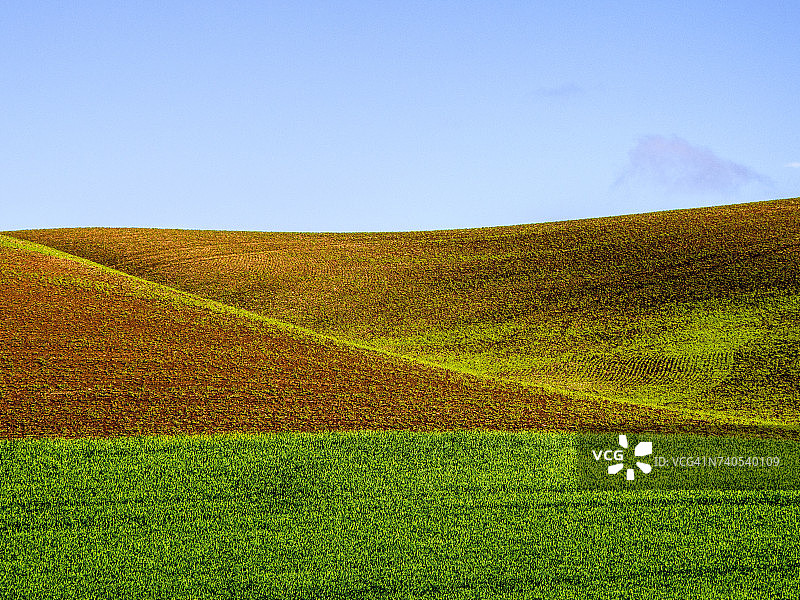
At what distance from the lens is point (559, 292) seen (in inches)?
1812

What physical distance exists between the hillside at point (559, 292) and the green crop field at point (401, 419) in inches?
7.6

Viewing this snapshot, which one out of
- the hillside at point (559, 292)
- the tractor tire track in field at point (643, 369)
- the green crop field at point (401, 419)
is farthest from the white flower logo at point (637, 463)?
the tractor tire track in field at point (643, 369)

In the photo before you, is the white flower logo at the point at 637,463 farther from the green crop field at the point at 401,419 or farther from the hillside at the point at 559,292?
the hillside at the point at 559,292

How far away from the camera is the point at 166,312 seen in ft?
121

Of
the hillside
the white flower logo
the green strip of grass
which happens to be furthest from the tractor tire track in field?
the green strip of grass

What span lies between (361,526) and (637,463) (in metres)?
7.81

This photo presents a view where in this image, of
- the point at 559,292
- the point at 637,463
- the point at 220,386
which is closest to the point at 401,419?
the point at 220,386

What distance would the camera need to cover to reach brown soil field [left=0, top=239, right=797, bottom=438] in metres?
26.4

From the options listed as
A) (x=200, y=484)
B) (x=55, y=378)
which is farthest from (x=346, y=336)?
(x=200, y=484)

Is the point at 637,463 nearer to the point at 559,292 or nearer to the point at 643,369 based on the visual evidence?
the point at 643,369

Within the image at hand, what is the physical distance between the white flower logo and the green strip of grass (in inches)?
42.0

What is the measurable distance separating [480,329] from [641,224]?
18.7 m

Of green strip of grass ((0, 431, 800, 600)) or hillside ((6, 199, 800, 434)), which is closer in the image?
green strip of grass ((0, 431, 800, 600))

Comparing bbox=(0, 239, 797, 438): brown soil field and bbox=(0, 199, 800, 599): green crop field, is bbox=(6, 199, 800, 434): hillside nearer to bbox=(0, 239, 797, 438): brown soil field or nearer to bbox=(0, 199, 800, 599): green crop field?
bbox=(0, 199, 800, 599): green crop field
